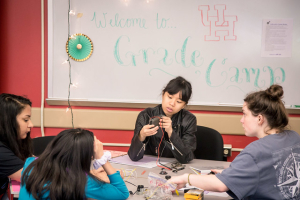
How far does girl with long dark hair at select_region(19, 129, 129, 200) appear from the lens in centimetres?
121

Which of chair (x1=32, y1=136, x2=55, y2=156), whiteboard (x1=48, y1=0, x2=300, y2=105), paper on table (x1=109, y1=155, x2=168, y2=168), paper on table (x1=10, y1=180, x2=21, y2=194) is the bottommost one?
paper on table (x1=109, y1=155, x2=168, y2=168)

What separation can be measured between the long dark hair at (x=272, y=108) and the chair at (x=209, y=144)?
1023 mm

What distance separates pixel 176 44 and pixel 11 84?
2.01m

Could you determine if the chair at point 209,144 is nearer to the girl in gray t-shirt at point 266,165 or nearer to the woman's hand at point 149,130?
the woman's hand at point 149,130

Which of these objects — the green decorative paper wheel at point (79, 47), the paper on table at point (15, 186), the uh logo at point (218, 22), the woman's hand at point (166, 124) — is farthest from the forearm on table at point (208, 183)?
the green decorative paper wheel at point (79, 47)

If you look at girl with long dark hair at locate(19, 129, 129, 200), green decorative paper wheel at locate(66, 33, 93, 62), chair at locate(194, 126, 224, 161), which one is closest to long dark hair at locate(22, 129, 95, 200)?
girl with long dark hair at locate(19, 129, 129, 200)

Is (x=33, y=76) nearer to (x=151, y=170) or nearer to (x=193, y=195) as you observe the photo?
(x=151, y=170)

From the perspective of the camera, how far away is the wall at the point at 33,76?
326 cm

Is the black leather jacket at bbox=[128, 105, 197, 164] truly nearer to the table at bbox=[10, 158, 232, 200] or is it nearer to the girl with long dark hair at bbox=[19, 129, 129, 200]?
the table at bbox=[10, 158, 232, 200]

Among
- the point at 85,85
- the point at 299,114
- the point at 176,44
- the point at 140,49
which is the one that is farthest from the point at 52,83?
the point at 299,114

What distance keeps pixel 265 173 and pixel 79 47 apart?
252 cm

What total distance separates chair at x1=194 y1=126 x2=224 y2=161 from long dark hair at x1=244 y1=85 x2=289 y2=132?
3.36 feet

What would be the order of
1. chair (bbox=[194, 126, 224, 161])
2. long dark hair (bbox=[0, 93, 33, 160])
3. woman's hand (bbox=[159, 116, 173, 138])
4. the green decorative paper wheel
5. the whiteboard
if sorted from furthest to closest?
the green decorative paper wheel → the whiteboard → chair (bbox=[194, 126, 224, 161]) → woman's hand (bbox=[159, 116, 173, 138]) → long dark hair (bbox=[0, 93, 33, 160])

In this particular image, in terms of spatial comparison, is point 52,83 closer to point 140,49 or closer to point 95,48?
point 95,48
